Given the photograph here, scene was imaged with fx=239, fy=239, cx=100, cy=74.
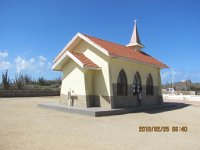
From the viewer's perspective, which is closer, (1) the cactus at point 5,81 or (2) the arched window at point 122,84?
(2) the arched window at point 122,84

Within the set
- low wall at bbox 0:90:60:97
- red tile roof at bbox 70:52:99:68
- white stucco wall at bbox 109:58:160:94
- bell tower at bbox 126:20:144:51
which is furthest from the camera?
low wall at bbox 0:90:60:97

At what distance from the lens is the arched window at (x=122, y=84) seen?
1706cm

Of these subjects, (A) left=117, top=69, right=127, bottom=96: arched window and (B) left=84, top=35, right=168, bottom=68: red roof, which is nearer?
(B) left=84, top=35, right=168, bottom=68: red roof

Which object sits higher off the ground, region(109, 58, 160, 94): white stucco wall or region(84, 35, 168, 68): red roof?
region(84, 35, 168, 68): red roof

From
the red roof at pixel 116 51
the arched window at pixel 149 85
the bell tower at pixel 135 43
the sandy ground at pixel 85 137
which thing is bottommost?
the sandy ground at pixel 85 137

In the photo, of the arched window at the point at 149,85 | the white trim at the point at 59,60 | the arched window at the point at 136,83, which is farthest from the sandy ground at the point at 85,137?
the arched window at the point at 149,85

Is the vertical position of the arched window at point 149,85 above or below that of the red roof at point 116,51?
below

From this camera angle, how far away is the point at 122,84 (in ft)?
57.2

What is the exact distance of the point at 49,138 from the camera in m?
8.00

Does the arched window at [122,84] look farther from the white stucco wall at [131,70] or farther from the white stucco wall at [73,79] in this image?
the white stucco wall at [73,79]

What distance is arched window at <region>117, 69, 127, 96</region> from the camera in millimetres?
17062

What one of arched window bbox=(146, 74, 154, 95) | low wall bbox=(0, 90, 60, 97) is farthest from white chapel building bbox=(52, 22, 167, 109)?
low wall bbox=(0, 90, 60, 97)

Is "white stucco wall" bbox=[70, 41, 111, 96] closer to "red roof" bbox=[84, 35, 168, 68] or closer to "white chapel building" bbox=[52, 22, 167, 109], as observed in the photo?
"white chapel building" bbox=[52, 22, 167, 109]

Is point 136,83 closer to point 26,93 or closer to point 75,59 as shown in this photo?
point 75,59
